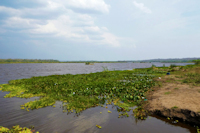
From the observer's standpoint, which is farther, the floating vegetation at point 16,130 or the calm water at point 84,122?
the calm water at point 84,122

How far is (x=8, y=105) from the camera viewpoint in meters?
11.1

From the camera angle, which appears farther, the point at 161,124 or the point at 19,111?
the point at 19,111

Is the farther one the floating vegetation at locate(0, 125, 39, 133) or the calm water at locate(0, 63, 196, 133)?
the calm water at locate(0, 63, 196, 133)

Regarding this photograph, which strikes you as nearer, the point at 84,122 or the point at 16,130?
the point at 16,130

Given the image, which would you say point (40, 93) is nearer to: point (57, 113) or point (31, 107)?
point (31, 107)

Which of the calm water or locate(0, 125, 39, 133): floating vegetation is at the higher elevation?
locate(0, 125, 39, 133): floating vegetation

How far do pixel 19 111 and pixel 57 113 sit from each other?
337 cm

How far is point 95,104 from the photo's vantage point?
1115 cm

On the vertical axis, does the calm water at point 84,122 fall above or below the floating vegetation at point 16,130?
below

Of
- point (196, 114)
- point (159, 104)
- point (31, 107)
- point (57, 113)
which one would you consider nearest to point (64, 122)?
point (57, 113)

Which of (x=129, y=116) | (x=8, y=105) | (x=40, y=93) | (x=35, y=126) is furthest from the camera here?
(x=40, y=93)

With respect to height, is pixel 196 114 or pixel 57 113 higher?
pixel 196 114

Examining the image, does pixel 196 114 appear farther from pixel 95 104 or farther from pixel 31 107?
pixel 31 107

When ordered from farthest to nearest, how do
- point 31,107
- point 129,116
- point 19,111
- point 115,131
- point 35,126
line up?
point 31,107 → point 19,111 → point 129,116 → point 35,126 → point 115,131
